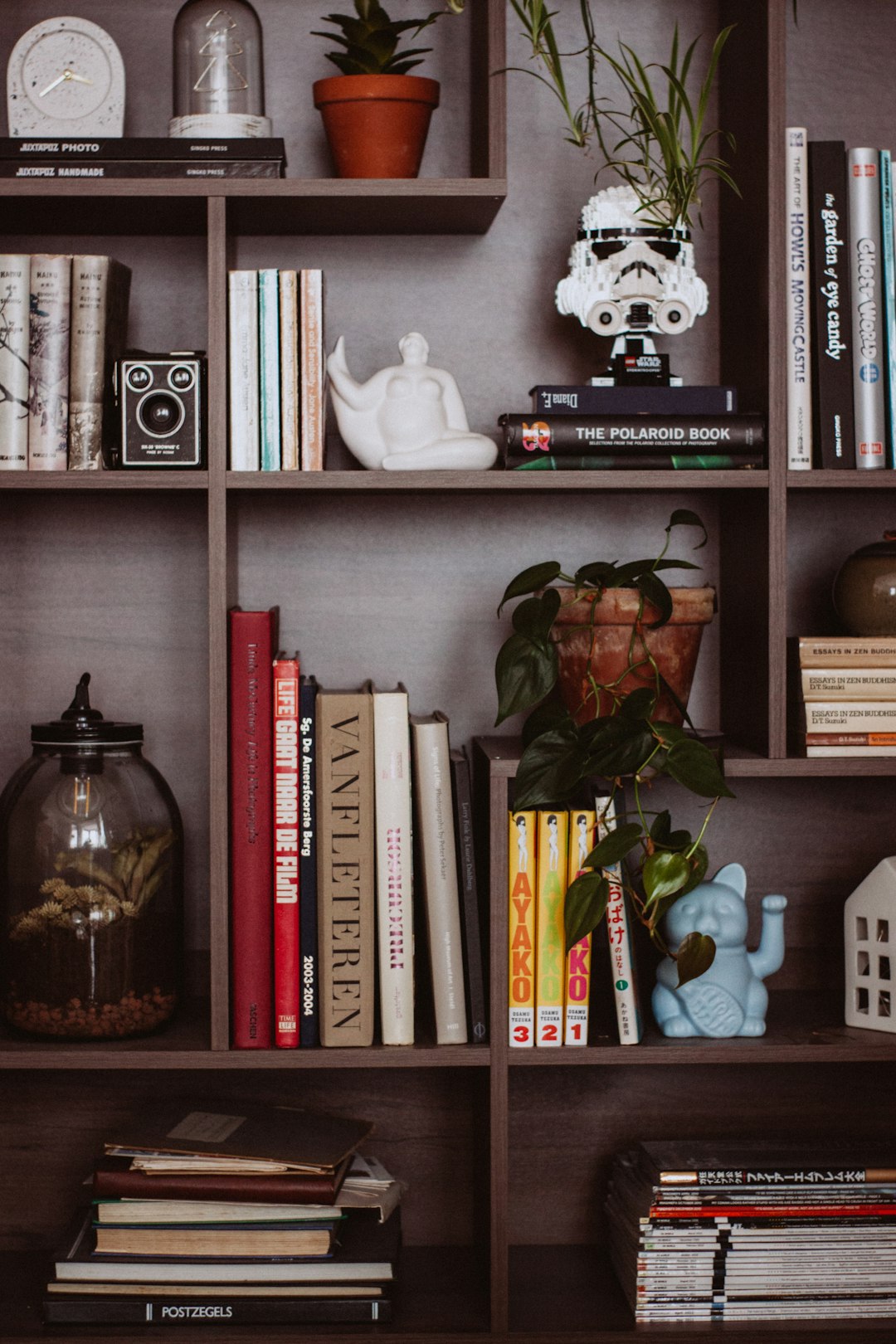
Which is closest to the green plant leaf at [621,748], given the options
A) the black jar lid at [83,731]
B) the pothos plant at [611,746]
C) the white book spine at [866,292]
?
the pothos plant at [611,746]

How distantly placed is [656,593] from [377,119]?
25.5 inches

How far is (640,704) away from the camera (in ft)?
4.35

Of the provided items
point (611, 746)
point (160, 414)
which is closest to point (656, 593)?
point (611, 746)

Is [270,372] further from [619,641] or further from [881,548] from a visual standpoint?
[881,548]

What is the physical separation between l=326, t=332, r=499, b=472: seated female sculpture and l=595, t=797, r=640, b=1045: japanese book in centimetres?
44

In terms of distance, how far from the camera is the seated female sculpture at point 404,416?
4.76 feet

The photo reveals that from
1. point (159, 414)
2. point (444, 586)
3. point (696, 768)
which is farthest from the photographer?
point (444, 586)

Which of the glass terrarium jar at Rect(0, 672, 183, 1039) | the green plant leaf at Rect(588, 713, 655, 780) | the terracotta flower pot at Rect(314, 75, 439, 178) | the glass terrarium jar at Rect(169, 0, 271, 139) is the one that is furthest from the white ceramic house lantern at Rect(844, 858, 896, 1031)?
the glass terrarium jar at Rect(169, 0, 271, 139)

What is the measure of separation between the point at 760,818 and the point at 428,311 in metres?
0.82

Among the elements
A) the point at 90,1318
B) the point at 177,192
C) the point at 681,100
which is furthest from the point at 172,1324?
the point at 681,100

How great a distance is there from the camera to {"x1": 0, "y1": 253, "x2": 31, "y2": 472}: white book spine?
1.42 meters

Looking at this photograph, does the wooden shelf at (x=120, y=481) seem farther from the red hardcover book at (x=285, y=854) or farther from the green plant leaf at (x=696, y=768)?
the green plant leaf at (x=696, y=768)

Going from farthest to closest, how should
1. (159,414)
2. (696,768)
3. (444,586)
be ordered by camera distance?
(444,586) → (159,414) → (696,768)

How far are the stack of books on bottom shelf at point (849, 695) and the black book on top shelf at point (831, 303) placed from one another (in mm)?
216
